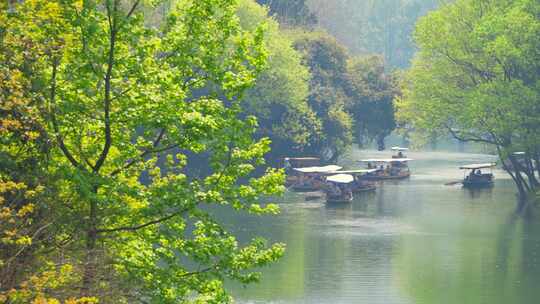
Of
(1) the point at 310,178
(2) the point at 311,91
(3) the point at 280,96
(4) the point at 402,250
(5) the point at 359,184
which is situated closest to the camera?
(4) the point at 402,250

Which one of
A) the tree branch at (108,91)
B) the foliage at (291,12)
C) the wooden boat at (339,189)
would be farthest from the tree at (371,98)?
the tree branch at (108,91)

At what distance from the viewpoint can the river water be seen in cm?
4541

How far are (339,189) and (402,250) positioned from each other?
23.8m

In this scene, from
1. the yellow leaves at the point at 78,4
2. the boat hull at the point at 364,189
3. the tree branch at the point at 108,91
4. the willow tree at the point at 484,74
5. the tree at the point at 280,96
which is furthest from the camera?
the tree at the point at 280,96

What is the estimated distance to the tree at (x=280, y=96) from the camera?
9394 centimetres

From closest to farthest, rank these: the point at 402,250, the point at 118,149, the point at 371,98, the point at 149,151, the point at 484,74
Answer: the point at 149,151 < the point at 118,149 < the point at 402,250 < the point at 484,74 < the point at 371,98

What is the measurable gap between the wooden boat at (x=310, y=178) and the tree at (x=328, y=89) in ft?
42.6

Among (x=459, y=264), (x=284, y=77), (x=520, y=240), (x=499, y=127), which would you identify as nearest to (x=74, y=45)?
(x=459, y=264)

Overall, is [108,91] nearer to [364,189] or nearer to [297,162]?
[364,189]

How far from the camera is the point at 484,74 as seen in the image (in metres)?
79.3

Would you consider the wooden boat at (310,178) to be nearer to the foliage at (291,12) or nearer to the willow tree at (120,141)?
the foliage at (291,12)

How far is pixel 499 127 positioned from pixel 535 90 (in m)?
3.76

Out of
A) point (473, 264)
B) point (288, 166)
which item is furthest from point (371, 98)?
point (473, 264)

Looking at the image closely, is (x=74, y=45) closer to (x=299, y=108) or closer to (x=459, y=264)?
(x=459, y=264)
